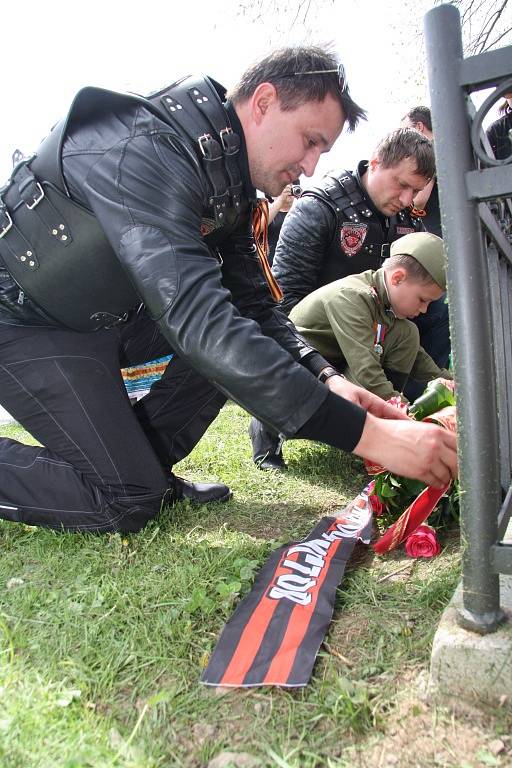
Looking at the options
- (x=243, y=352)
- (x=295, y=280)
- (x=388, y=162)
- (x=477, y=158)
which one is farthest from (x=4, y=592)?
(x=388, y=162)

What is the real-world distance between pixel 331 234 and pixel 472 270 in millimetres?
2333

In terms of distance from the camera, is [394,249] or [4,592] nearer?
[4,592]

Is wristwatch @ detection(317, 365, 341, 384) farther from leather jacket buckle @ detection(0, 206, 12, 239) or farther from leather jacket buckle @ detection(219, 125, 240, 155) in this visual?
leather jacket buckle @ detection(0, 206, 12, 239)

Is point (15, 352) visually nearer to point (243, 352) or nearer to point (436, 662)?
point (243, 352)

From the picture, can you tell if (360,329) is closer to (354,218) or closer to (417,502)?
(354,218)

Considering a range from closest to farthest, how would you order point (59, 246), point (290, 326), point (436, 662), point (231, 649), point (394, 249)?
point (436, 662) < point (231, 649) < point (59, 246) < point (290, 326) < point (394, 249)

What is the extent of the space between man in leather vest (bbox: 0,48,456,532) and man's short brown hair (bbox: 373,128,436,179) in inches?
46.0

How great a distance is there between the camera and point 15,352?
2.14 m

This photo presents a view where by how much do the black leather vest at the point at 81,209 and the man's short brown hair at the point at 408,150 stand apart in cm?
143

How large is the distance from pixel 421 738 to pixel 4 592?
126 centimetres

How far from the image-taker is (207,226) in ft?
6.63

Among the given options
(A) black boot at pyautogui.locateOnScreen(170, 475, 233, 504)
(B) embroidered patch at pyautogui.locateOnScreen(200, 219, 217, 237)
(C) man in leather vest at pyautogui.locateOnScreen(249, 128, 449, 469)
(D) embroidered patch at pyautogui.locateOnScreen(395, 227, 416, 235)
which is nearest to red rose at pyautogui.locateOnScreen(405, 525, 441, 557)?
(A) black boot at pyautogui.locateOnScreen(170, 475, 233, 504)

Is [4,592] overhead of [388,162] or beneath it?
beneath

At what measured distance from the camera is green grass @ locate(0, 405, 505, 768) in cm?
114
